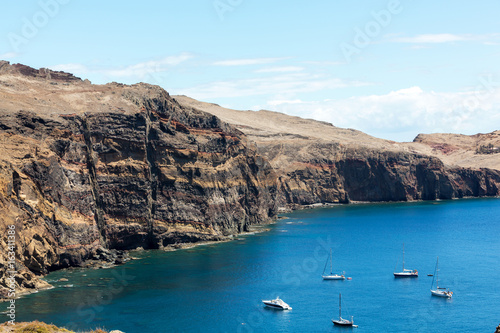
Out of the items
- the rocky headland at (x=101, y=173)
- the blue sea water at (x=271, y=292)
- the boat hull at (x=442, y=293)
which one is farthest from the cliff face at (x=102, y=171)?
the boat hull at (x=442, y=293)

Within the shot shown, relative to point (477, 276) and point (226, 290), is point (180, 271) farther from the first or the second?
point (477, 276)

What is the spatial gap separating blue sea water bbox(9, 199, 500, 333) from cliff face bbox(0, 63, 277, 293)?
832 centimetres

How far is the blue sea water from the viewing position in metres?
98.4

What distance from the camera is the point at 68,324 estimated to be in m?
93.1

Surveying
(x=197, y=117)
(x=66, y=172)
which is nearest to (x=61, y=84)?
(x=197, y=117)

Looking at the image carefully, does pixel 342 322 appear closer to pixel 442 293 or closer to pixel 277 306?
pixel 277 306

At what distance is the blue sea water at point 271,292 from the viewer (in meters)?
98.4

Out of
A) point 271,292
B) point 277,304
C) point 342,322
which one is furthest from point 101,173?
point 342,322

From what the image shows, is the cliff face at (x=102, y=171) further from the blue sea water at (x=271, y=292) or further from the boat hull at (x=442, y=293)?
the boat hull at (x=442, y=293)

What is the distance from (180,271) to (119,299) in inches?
1019

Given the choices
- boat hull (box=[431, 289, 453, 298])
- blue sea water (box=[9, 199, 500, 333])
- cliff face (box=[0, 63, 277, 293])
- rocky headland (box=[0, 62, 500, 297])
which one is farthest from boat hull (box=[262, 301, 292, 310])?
cliff face (box=[0, 63, 277, 293])

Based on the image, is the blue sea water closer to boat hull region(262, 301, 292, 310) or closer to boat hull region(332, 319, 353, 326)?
boat hull region(262, 301, 292, 310)

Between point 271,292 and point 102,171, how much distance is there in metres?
59.6

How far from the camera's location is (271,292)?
388ft
